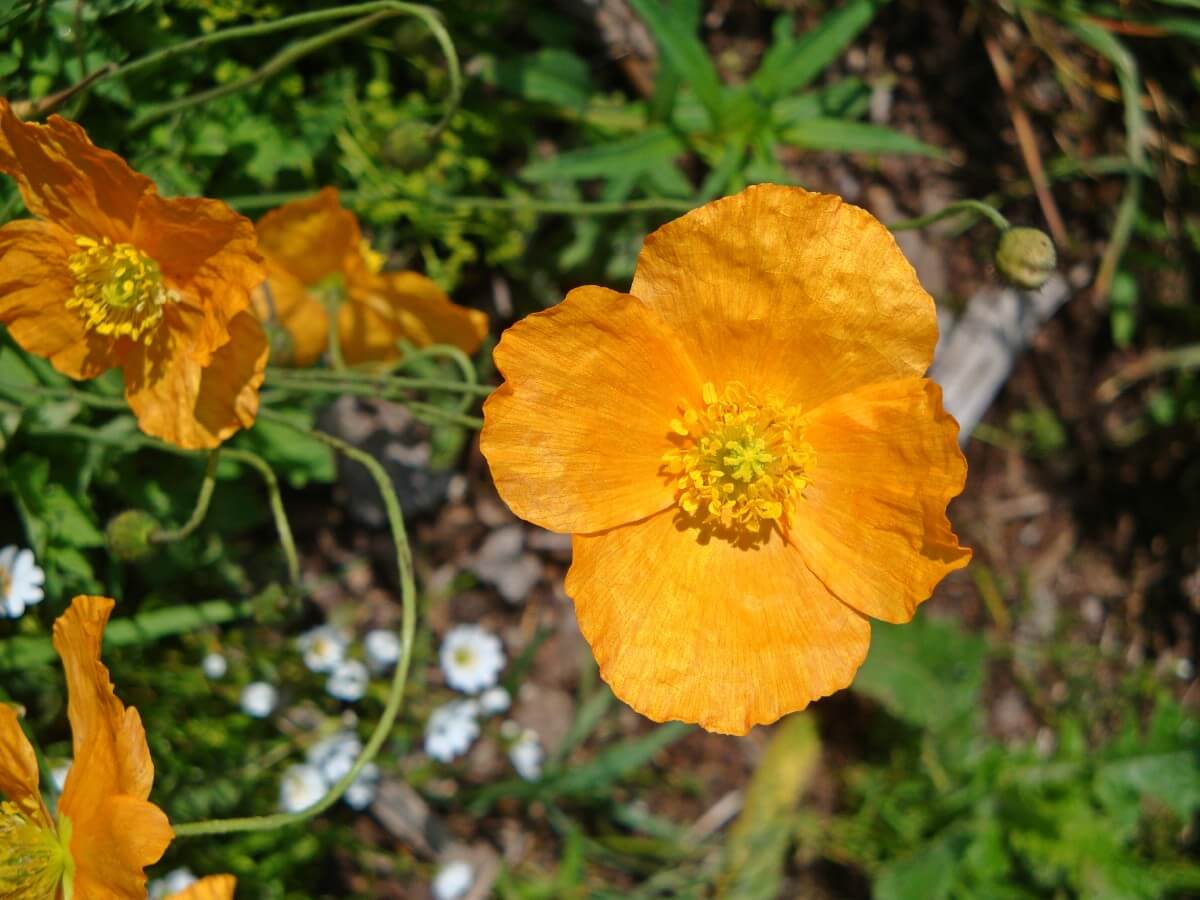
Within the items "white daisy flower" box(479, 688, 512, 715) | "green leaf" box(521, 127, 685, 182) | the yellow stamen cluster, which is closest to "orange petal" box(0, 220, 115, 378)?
the yellow stamen cluster

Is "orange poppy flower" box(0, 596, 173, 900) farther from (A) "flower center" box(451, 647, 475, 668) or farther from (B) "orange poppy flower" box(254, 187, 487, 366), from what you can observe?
(A) "flower center" box(451, 647, 475, 668)

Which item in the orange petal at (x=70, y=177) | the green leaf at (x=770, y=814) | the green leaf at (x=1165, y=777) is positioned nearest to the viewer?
the orange petal at (x=70, y=177)

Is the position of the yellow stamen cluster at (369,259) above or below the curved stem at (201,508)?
above

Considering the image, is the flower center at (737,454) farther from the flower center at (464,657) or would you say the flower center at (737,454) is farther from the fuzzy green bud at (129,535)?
the flower center at (464,657)

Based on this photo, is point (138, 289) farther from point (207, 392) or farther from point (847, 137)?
point (847, 137)

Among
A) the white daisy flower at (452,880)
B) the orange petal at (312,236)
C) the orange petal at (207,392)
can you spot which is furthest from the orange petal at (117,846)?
the white daisy flower at (452,880)

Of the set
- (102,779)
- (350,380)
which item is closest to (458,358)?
(350,380)
